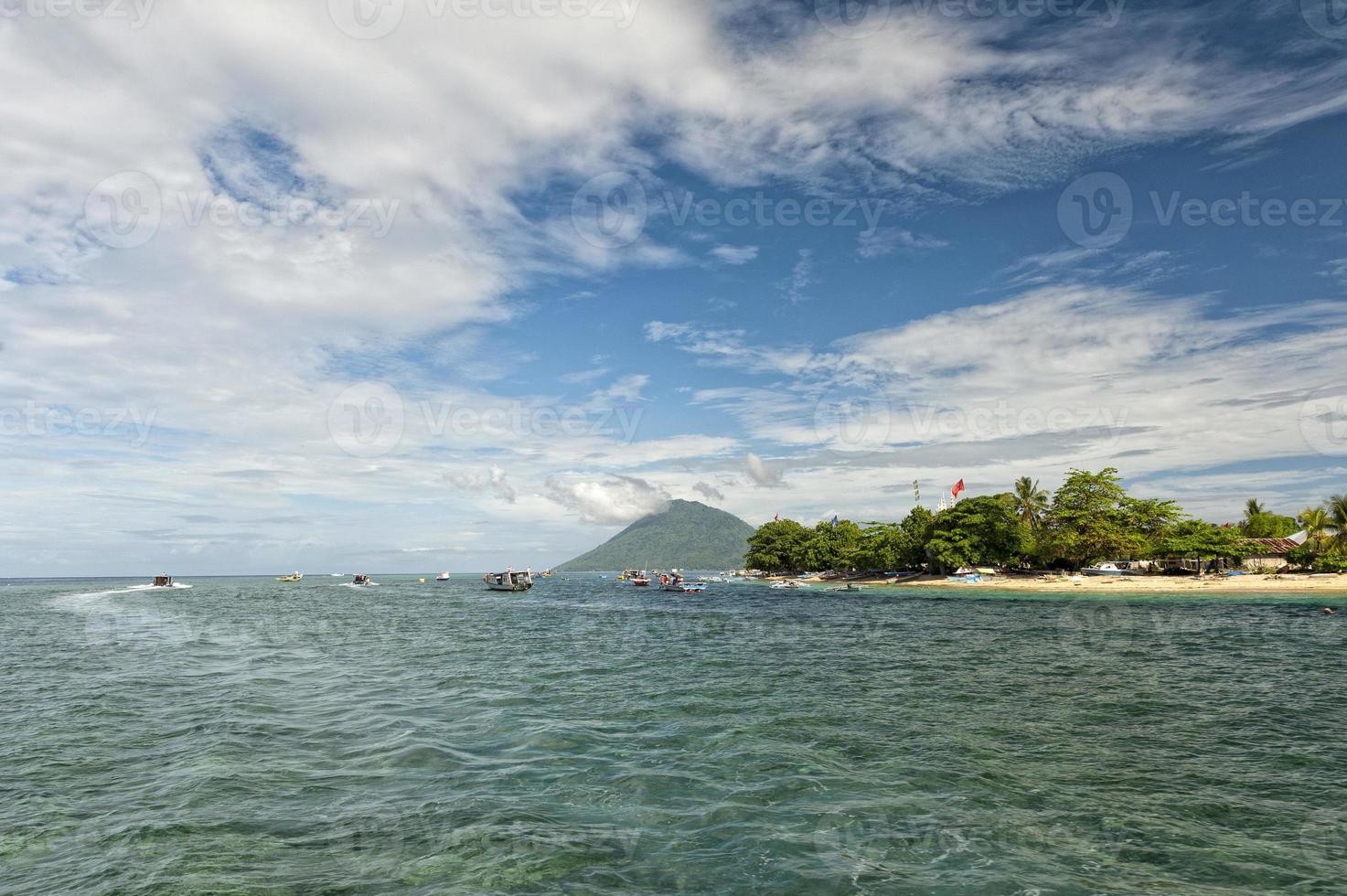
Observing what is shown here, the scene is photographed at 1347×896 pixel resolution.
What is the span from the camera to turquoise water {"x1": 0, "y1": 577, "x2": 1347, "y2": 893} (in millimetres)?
11031

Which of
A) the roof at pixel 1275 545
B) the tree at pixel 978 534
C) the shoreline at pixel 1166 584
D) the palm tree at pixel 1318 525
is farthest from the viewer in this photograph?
the tree at pixel 978 534

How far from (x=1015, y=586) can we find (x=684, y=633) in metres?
77.3

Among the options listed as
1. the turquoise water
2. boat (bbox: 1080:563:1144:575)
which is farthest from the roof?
the turquoise water

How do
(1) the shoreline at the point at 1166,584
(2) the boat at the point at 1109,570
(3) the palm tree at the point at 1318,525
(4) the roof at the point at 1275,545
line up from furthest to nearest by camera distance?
(2) the boat at the point at 1109,570, (4) the roof at the point at 1275,545, (3) the palm tree at the point at 1318,525, (1) the shoreline at the point at 1166,584

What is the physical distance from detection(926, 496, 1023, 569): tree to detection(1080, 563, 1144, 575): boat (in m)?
11.6

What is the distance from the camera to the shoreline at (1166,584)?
83750 millimetres

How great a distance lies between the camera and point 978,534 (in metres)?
129

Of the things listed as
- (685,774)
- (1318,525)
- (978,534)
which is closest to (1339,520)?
(1318,525)

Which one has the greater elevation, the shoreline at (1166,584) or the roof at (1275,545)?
the roof at (1275,545)

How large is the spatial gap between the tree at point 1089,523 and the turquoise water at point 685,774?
3123 inches

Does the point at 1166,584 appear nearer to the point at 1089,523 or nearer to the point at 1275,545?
the point at 1089,523

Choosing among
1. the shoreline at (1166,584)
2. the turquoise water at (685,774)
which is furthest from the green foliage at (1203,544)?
the turquoise water at (685,774)

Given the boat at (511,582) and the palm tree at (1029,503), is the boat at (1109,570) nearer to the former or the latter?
the palm tree at (1029,503)

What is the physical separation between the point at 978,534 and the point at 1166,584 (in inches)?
1512
